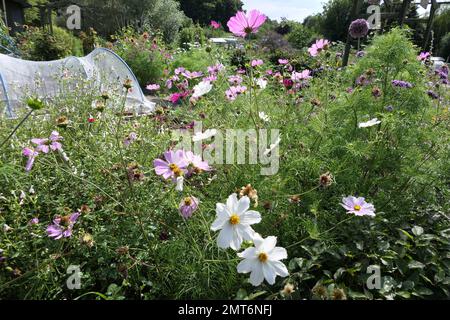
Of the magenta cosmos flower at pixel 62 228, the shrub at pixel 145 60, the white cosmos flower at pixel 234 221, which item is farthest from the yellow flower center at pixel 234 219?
the shrub at pixel 145 60

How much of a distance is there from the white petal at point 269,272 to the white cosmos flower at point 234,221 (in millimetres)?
78

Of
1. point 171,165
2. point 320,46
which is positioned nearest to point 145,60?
point 320,46

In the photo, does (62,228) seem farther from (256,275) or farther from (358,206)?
(358,206)

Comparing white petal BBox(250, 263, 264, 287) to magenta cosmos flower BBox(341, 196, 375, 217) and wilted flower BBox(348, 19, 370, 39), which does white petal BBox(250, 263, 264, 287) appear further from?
wilted flower BBox(348, 19, 370, 39)

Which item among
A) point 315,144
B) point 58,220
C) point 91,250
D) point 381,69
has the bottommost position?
point 91,250

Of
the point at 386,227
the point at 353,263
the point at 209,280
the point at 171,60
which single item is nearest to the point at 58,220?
the point at 209,280

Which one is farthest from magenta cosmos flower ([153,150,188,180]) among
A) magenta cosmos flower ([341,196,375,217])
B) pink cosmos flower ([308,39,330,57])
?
pink cosmos flower ([308,39,330,57])

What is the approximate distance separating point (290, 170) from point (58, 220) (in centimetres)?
→ 78

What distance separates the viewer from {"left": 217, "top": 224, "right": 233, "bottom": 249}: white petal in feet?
2.74

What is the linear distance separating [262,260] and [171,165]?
0.33 m

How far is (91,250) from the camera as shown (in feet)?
4.15

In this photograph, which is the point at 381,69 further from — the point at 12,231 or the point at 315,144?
the point at 12,231

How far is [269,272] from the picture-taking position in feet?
2.79

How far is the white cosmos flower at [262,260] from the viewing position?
33.6 inches
